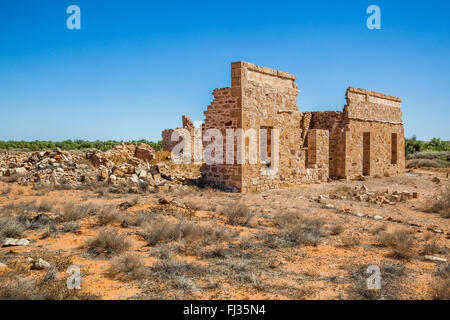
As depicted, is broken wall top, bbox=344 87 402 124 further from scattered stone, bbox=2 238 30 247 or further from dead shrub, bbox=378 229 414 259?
scattered stone, bbox=2 238 30 247

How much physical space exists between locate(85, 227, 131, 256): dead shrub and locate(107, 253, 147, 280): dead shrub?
649 mm

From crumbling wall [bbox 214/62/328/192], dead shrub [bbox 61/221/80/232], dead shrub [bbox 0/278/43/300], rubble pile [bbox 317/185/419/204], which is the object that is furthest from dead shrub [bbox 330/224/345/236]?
crumbling wall [bbox 214/62/328/192]

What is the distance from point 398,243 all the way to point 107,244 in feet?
15.4

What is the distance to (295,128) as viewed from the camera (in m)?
14.3

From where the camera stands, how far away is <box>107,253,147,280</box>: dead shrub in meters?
4.29

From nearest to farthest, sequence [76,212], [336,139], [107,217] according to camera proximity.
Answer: [107,217] → [76,212] → [336,139]

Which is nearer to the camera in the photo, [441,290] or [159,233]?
[441,290]

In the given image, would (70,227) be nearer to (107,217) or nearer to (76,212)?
(107,217)

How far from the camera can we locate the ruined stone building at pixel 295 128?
476 inches

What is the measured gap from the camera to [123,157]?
19.8 metres

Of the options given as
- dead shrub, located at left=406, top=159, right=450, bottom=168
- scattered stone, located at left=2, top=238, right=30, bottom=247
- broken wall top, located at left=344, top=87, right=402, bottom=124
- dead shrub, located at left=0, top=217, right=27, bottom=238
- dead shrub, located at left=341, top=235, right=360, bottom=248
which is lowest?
dead shrub, located at left=341, top=235, right=360, bottom=248

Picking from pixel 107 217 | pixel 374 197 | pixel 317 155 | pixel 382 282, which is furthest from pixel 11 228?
pixel 317 155
